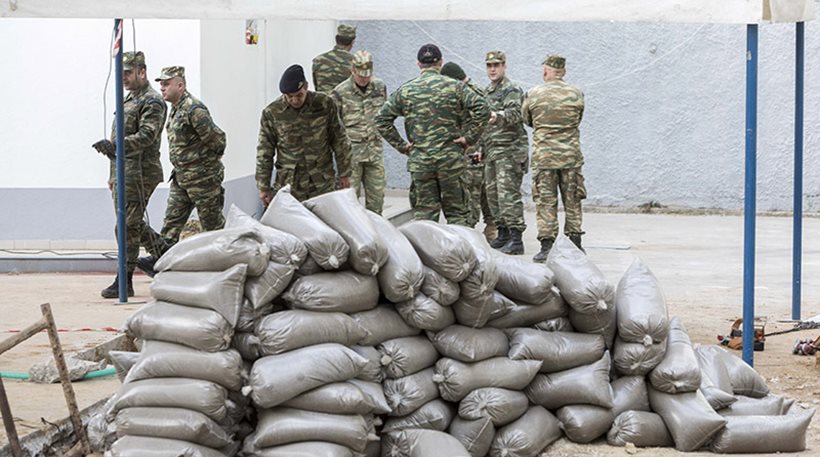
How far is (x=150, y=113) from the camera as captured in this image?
386 inches

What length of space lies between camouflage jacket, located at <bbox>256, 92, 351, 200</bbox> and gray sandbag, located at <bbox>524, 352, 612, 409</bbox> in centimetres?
384

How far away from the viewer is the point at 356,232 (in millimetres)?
5676

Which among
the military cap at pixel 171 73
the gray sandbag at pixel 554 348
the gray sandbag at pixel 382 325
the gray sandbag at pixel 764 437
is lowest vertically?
the gray sandbag at pixel 764 437

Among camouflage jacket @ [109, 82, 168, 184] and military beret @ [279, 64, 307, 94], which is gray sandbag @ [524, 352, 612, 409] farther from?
camouflage jacket @ [109, 82, 168, 184]

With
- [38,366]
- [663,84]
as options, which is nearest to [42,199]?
[38,366]

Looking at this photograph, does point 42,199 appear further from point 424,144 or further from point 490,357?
point 490,357

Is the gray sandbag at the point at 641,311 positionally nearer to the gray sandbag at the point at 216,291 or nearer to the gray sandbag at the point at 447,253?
the gray sandbag at the point at 447,253

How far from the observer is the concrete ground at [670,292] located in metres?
6.47

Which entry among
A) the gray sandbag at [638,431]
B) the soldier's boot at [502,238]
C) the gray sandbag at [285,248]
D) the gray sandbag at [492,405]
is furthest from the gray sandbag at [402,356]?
the soldier's boot at [502,238]

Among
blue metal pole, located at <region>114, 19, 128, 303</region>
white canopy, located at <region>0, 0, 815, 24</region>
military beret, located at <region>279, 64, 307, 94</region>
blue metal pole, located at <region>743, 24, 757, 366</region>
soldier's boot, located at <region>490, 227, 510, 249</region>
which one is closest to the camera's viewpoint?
white canopy, located at <region>0, 0, 815, 24</region>

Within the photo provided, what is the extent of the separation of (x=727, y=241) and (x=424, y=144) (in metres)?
5.59

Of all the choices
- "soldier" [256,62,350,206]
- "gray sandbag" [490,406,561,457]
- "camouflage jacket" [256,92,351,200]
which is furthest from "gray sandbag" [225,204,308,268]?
"camouflage jacket" [256,92,351,200]

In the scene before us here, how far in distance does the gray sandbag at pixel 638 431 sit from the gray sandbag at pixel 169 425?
6.19ft

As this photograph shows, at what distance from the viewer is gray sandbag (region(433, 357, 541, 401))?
18.9ft
